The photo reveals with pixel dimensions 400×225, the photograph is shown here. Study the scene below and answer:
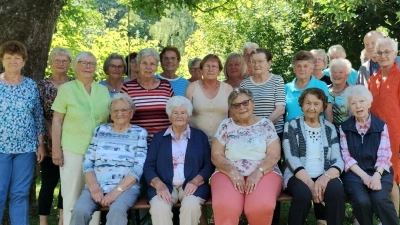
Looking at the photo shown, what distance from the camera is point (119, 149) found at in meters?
4.52

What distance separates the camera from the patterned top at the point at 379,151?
4.46 m

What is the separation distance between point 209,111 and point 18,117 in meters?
1.78

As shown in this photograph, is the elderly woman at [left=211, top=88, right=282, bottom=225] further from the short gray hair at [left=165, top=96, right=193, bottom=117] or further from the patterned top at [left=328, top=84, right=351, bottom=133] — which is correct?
the patterned top at [left=328, top=84, right=351, bottom=133]

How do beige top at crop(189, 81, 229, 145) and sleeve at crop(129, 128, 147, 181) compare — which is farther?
beige top at crop(189, 81, 229, 145)

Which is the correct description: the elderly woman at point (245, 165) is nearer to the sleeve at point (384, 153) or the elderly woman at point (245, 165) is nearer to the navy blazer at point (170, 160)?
the navy blazer at point (170, 160)

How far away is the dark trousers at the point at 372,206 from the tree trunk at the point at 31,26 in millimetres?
3509

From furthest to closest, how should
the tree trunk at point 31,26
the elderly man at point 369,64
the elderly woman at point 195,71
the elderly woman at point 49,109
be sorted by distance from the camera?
1. the elderly woman at point 195,71
2. the elderly man at point 369,64
3. the tree trunk at point 31,26
4. the elderly woman at point 49,109

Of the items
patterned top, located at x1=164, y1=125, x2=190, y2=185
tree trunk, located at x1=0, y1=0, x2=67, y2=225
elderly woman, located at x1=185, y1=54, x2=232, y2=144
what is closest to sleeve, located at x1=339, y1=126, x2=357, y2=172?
elderly woman, located at x1=185, y1=54, x2=232, y2=144

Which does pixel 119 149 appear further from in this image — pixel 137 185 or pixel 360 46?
pixel 360 46

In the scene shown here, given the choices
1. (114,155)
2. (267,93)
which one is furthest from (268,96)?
(114,155)

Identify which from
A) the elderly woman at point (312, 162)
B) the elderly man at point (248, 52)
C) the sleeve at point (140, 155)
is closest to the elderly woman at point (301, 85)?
the elderly woman at point (312, 162)

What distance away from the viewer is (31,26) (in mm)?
5188

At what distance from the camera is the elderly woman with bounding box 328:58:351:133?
196 inches

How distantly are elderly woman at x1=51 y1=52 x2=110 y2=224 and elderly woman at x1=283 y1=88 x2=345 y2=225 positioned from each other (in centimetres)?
183
